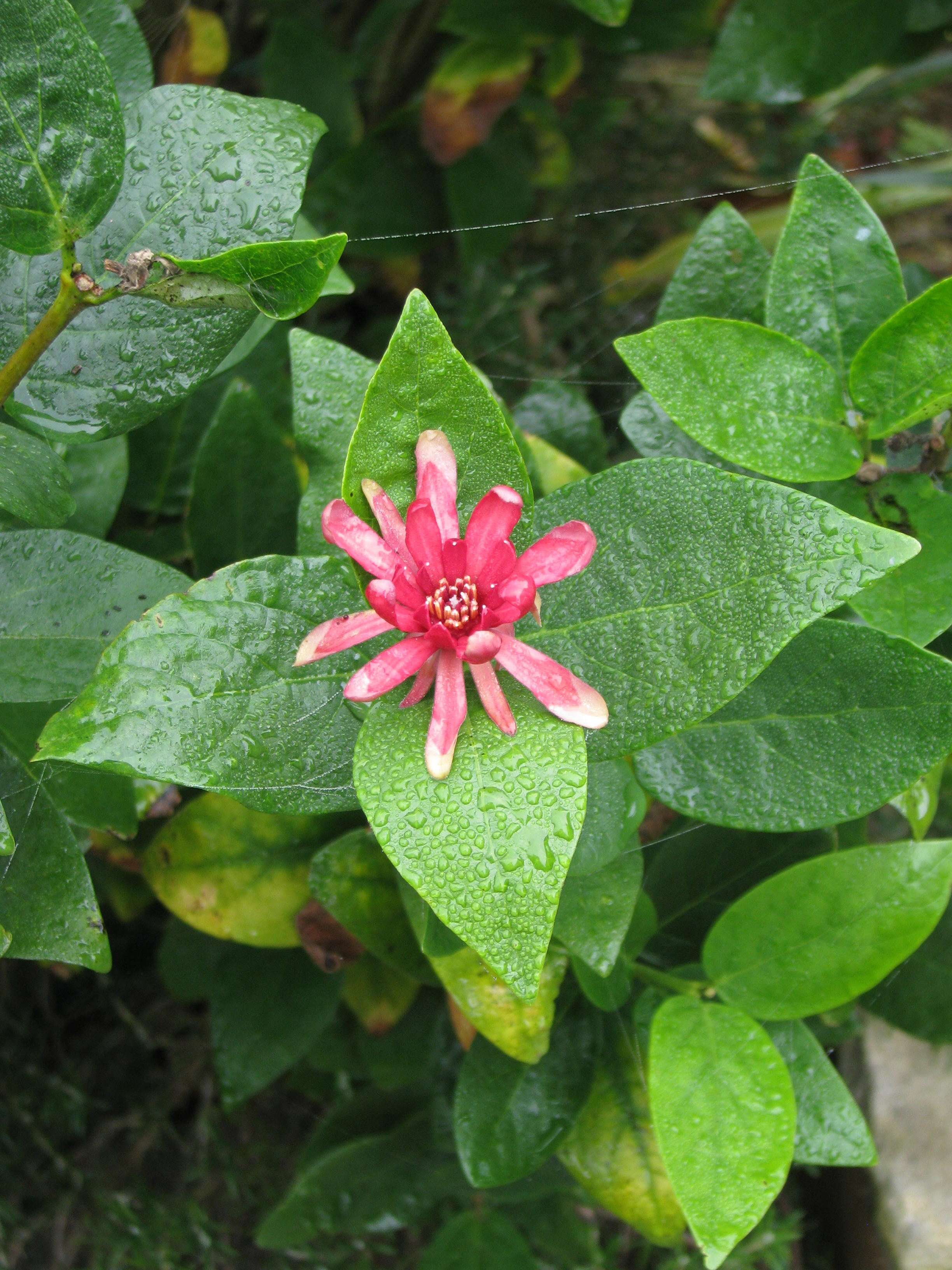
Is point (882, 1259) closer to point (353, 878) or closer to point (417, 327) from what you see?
point (353, 878)

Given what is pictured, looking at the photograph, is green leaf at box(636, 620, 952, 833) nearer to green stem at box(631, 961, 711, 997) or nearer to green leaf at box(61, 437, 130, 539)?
green stem at box(631, 961, 711, 997)

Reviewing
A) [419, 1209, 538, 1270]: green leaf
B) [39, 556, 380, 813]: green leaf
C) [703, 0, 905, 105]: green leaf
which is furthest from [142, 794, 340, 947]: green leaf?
[703, 0, 905, 105]: green leaf

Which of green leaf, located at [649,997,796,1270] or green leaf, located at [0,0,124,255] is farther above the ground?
green leaf, located at [0,0,124,255]

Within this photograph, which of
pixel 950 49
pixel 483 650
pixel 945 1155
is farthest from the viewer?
pixel 950 49

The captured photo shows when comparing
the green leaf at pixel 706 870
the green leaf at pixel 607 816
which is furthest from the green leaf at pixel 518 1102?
the green leaf at pixel 607 816

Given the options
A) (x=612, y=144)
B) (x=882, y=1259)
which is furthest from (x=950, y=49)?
(x=882, y=1259)

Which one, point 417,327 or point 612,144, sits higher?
point 417,327
